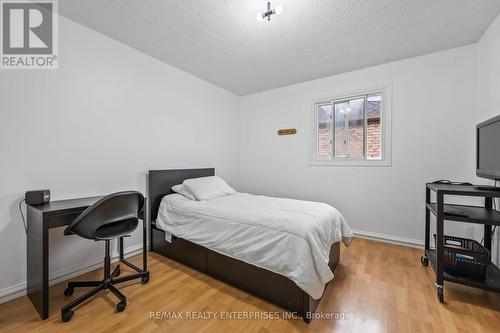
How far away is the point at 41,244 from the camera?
1493 millimetres

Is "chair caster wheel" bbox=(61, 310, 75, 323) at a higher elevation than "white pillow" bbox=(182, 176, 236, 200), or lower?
lower

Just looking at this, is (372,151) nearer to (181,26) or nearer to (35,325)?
(181,26)

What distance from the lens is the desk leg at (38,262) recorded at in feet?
4.88

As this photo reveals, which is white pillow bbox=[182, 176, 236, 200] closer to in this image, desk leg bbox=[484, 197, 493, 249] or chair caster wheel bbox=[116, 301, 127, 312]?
chair caster wheel bbox=[116, 301, 127, 312]

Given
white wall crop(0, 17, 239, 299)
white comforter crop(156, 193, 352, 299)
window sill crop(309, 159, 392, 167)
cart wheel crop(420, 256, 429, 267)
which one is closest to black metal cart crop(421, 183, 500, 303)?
cart wheel crop(420, 256, 429, 267)

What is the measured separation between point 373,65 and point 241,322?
344 cm

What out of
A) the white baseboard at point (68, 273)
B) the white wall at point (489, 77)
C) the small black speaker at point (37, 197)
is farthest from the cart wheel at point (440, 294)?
the small black speaker at point (37, 197)

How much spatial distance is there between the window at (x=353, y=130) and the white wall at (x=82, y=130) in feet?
7.16

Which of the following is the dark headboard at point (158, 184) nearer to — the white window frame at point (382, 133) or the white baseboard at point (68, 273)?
the white baseboard at point (68, 273)

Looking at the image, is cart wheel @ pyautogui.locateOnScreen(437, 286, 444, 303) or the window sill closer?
cart wheel @ pyautogui.locateOnScreen(437, 286, 444, 303)

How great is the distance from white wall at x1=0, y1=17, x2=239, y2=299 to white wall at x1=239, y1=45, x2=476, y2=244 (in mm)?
1893

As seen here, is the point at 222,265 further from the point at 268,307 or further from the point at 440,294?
the point at 440,294

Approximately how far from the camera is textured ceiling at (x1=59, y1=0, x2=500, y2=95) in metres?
1.83

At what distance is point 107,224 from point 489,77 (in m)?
3.86
